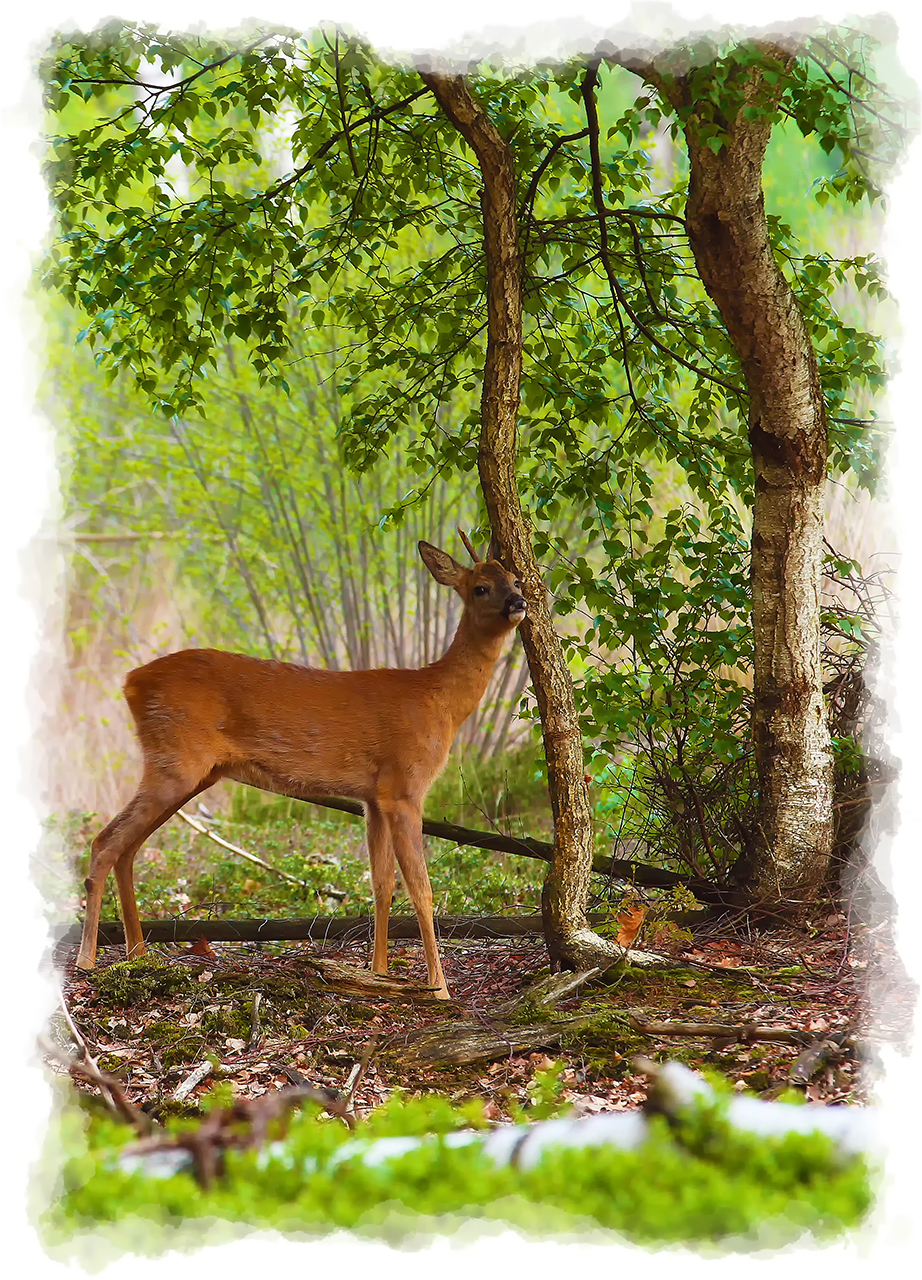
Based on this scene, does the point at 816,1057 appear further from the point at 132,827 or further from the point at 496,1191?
the point at 132,827

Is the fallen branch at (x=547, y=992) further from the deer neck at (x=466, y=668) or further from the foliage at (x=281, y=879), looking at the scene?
the foliage at (x=281, y=879)

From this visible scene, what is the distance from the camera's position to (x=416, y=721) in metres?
5.43

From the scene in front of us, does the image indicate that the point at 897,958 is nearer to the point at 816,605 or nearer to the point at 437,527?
the point at 816,605

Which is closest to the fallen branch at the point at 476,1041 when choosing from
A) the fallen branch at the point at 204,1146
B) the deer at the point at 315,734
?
the deer at the point at 315,734

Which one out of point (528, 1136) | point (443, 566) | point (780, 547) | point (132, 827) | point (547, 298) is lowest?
point (528, 1136)

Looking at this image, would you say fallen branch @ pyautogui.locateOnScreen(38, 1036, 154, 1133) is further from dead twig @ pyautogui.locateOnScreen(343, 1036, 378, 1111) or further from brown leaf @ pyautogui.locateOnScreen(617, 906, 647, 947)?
brown leaf @ pyautogui.locateOnScreen(617, 906, 647, 947)

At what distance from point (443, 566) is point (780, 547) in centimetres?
153

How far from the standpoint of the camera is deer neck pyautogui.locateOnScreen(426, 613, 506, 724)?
556 centimetres

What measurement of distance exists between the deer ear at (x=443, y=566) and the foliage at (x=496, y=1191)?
3.30m

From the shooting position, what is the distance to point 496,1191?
212cm

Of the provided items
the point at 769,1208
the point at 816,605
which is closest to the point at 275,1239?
the point at 769,1208

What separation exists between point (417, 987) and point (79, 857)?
585cm

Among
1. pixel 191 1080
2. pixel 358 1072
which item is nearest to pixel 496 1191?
pixel 358 1072

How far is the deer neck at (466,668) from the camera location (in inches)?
219
